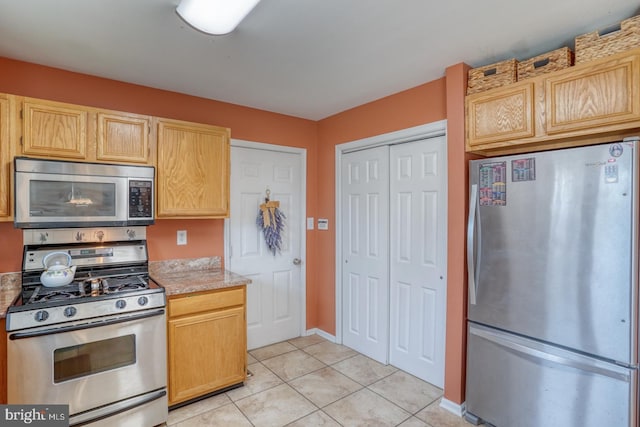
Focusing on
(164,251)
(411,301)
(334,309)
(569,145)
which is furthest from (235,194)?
(569,145)

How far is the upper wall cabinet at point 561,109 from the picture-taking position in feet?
5.34

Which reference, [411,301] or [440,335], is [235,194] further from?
[440,335]

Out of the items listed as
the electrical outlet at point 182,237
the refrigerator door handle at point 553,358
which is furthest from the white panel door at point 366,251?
the electrical outlet at point 182,237

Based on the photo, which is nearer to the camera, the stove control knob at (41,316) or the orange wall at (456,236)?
the stove control knob at (41,316)

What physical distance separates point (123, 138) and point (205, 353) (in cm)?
169

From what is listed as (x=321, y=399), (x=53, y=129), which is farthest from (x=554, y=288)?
(x=53, y=129)

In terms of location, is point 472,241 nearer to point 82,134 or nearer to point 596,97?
point 596,97

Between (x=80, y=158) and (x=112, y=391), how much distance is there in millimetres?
1522

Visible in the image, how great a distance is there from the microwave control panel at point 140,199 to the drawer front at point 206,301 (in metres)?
0.66

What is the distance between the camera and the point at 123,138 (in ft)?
7.66

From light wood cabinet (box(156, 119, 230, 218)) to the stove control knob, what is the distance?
917mm

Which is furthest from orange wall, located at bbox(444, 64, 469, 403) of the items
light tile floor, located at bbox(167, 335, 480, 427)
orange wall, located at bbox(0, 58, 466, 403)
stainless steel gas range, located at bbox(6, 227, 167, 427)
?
stainless steel gas range, located at bbox(6, 227, 167, 427)

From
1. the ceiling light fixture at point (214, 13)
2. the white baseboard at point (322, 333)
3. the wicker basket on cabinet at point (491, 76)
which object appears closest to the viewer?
the ceiling light fixture at point (214, 13)

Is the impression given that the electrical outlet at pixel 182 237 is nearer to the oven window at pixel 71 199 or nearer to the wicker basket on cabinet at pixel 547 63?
the oven window at pixel 71 199
